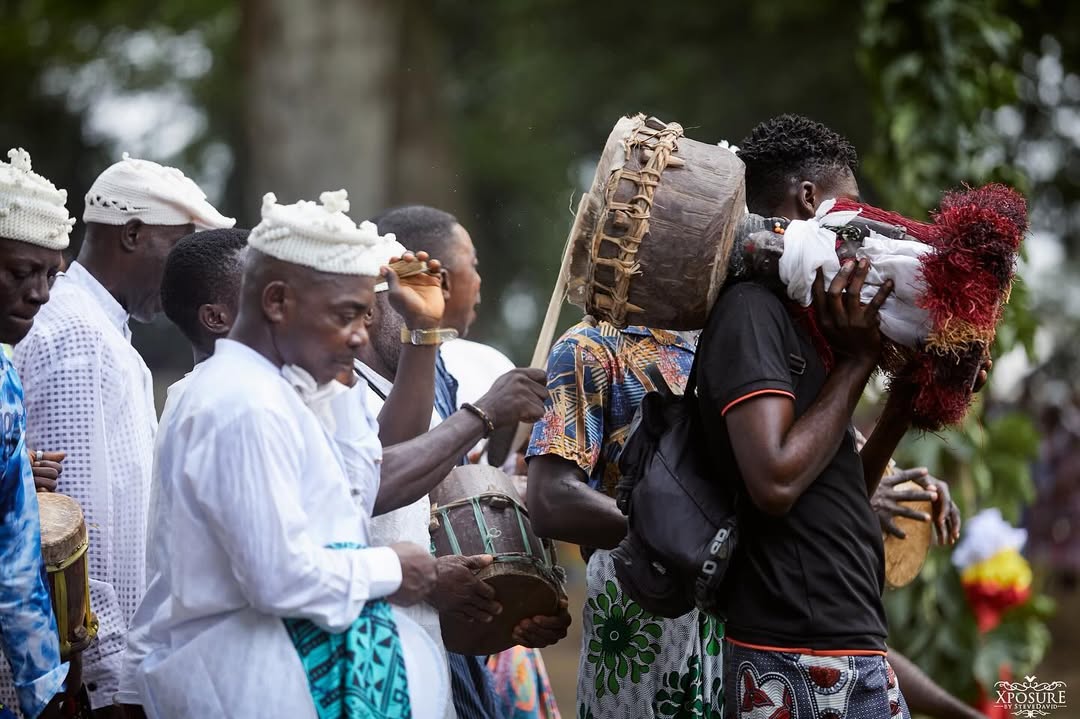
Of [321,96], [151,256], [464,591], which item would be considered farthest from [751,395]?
[321,96]

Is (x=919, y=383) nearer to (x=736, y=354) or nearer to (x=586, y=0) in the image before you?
(x=736, y=354)

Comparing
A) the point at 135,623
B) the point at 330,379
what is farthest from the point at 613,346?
the point at 135,623

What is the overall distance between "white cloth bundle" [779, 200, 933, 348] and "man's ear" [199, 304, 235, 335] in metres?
1.65

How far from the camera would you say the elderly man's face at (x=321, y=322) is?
3.04 m

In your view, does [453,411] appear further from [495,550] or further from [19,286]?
[19,286]

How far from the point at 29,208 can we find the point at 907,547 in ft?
9.92

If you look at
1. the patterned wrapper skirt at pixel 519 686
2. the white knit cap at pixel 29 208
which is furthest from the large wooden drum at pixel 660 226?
the patterned wrapper skirt at pixel 519 686

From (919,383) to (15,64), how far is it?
16016 millimetres

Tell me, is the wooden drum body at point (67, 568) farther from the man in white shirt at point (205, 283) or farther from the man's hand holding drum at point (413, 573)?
the man's hand holding drum at point (413, 573)

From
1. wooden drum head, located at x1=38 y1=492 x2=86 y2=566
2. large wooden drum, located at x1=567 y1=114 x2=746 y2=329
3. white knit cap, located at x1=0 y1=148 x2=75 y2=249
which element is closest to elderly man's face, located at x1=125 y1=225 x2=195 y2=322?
white knit cap, located at x1=0 y1=148 x2=75 y2=249

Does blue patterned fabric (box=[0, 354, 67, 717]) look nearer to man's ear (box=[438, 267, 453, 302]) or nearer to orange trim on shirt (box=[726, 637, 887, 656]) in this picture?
orange trim on shirt (box=[726, 637, 887, 656])

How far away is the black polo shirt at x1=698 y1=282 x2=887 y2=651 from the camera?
3.16 m

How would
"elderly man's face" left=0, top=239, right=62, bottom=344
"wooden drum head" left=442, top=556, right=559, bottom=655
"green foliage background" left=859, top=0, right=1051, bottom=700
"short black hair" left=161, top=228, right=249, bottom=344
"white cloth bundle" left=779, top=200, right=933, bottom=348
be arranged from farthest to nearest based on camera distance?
"green foliage background" left=859, top=0, right=1051, bottom=700, "short black hair" left=161, top=228, right=249, bottom=344, "wooden drum head" left=442, top=556, right=559, bottom=655, "elderly man's face" left=0, top=239, right=62, bottom=344, "white cloth bundle" left=779, top=200, right=933, bottom=348

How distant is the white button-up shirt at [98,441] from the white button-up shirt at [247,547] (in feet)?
2.95
